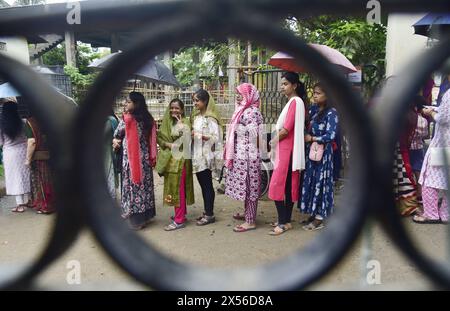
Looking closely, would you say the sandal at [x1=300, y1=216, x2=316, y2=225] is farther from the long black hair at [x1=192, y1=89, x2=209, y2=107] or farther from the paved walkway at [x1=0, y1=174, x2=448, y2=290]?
the long black hair at [x1=192, y1=89, x2=209, y2=107]

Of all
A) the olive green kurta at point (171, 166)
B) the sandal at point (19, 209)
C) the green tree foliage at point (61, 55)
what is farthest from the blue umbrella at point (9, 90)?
the green tree foliage at point (61, 55)

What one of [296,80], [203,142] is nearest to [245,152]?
[203,142]


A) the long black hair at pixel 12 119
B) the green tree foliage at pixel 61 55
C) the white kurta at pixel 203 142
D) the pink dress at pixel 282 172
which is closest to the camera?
the long black hair at pixel 12 119

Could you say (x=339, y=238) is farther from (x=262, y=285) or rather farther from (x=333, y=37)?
(x=333, y=37)

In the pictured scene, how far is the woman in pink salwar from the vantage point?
3836mm

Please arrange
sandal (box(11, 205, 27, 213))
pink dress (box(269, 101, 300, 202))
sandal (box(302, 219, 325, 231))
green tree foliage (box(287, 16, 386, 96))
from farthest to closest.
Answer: sandal (box(11, 205, 27, 213)), green tree foliage (box(287, 16, 386, 96)), sandal (box(302, 219, 325, 231)), pink dress (box(269, 101, 300, 202))

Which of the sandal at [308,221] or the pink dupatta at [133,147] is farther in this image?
the sandal at [308,221]

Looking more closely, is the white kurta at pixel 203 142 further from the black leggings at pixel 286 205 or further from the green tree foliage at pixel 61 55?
the green tree foliage at pixel 61 55

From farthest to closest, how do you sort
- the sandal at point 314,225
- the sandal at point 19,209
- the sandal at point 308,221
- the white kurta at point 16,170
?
1. the sandal at point 19,209
2. the white kurta at point 16,170
3. the sandal at point 308,221
4. the sandal at point 314,225

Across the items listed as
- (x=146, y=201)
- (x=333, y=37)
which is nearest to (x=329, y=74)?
(x=146, y=201)

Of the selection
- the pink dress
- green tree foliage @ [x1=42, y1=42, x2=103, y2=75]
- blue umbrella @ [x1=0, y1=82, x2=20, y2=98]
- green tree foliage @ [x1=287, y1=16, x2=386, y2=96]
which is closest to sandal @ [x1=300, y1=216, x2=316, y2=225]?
the pink dress

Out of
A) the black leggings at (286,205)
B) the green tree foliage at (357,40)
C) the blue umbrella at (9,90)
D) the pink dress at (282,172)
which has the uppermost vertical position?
the green tree foliage at (357,40)

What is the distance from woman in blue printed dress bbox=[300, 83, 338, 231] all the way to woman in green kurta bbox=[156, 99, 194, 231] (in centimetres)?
131

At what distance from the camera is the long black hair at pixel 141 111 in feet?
13.6
